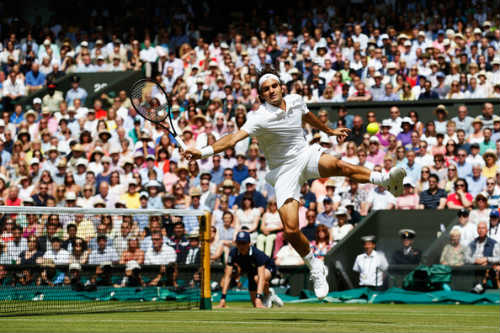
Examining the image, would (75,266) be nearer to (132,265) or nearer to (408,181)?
(132,265)

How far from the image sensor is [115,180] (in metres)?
20.6

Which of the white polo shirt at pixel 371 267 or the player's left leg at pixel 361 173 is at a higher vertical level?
the player's left leg at pixel 361 173

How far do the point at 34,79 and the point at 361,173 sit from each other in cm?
1913

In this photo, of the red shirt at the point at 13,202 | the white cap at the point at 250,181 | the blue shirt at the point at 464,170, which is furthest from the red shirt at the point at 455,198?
the red shirt at the point at 13,202

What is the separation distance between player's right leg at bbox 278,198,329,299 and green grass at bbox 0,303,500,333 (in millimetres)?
411

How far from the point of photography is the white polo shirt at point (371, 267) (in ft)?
53.6

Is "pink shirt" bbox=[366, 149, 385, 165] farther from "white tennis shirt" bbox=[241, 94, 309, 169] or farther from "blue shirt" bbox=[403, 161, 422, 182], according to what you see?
"white tennis shirt" bbox=[241, 94, 309, 169]

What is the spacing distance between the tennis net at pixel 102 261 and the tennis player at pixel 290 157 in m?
3.97

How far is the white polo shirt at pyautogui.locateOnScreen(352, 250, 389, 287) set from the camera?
53.6 ft

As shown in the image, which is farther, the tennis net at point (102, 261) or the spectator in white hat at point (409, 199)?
the spectator in white hat at point (409, 199)

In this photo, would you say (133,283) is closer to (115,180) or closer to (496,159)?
(115,180)

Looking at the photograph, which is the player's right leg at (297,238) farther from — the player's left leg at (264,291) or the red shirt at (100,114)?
the red shirt at (100,114)

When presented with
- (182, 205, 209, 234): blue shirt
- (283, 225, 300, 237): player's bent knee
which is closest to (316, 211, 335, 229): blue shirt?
(182, 205, 209, 234): blue shirt

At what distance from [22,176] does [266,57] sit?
684cm
